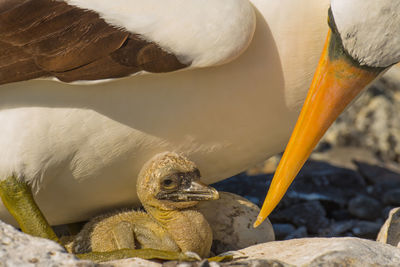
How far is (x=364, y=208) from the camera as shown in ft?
17.4

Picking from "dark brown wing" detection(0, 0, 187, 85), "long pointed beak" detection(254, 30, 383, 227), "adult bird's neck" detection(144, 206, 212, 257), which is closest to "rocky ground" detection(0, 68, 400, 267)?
"adult bird's neck" detection(144, 206, 212, 257)

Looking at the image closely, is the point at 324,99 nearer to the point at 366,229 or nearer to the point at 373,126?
the point at 366,229

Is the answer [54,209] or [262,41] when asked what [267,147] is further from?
[54,209]

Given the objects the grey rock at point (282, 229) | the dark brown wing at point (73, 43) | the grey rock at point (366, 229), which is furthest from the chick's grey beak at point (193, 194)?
the grey rock at point (366, 229)

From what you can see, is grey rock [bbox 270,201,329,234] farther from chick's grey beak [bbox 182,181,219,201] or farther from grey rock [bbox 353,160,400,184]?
chick's grey beak [bbox 182,181,219,201]

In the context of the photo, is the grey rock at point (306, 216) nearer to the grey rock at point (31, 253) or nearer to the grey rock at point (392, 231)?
the grey rock at point (392, 231)

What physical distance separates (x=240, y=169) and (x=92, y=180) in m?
0.85

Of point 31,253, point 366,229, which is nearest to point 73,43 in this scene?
point 31,253

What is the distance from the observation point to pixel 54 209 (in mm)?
4008

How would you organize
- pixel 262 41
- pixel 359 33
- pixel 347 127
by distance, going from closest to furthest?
pixel 359 33
pixel 262 41
pixel 347 127

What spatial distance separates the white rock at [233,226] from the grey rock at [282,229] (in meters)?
0.82

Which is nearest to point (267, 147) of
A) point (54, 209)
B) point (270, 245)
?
point (270, 245)

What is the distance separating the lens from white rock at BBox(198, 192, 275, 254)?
3977mm

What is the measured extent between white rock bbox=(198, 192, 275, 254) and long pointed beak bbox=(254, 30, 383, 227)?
17.4 inches
